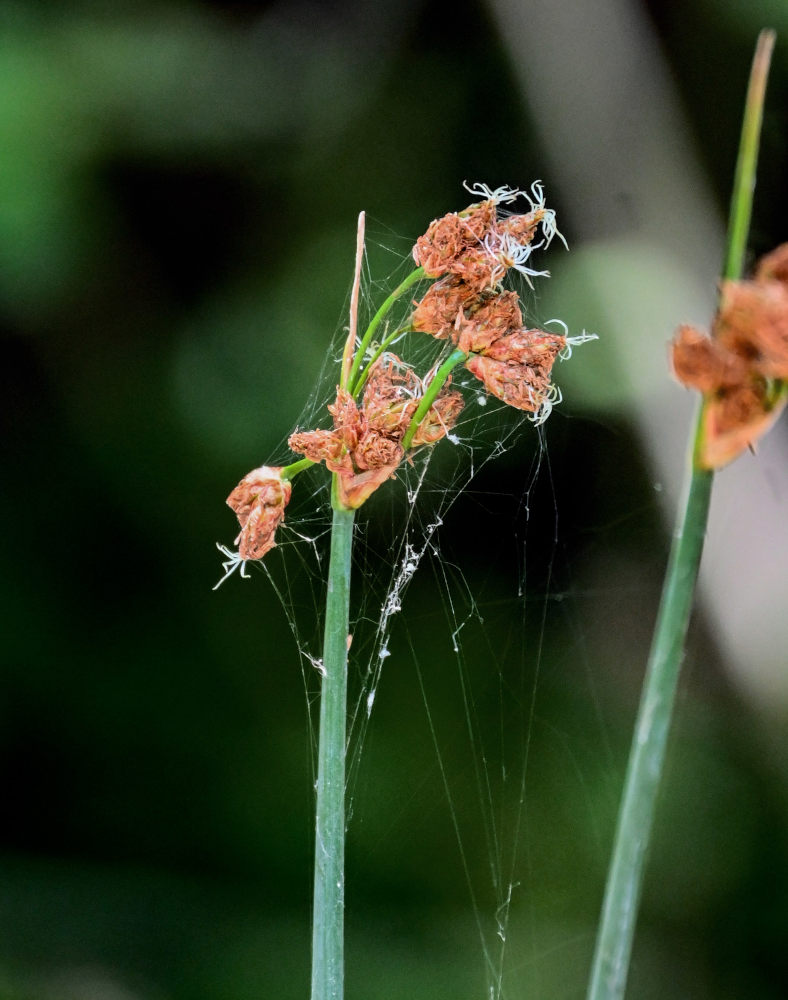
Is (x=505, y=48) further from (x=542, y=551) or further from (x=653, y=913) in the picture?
(x=653, y=913)

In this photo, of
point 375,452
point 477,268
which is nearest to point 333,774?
point 375,452

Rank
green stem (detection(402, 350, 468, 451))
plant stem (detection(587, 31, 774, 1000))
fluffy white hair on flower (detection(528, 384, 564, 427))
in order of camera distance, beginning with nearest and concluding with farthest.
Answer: plant stem (detection(587, 31, 774, 1000)) → green stem (detection(402, 350, 468, 451)) → fluffy white hair on flower (detection(528, 384, 564, 427))

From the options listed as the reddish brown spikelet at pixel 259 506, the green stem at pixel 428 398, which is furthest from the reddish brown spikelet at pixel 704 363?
the reddish brown spikelet at pixel 259 506

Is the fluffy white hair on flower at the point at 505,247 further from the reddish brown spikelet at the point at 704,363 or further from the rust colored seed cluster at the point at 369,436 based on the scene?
the reddish brown spikelet at the point at 704,363

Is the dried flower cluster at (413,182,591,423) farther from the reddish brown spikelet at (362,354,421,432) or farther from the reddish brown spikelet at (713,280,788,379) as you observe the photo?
the reddish brown spikelet at (713,280,788,379)

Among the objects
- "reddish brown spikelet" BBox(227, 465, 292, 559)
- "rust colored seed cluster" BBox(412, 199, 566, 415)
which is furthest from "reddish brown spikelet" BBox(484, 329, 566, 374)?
"reddish brown spikelet" BBox(227, 465, 292, 559)

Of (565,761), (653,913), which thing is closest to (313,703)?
(565,761)

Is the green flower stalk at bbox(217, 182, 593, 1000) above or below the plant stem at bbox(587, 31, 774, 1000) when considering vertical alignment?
above
